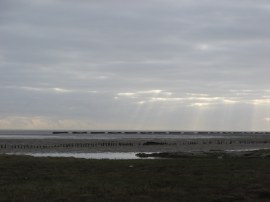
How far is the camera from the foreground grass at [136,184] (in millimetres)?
17703

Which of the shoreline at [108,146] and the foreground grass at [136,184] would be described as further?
the shoreline at [108,146]

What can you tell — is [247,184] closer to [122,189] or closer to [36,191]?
[122,189]

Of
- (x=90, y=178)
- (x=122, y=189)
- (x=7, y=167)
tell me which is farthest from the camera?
(x=7, y=167)

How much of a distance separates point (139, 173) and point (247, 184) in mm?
7399

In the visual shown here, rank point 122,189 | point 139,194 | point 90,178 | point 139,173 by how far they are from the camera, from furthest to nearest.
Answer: point 139,173, point 90,178, point 122,189, point 139,194

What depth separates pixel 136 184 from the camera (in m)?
21.2

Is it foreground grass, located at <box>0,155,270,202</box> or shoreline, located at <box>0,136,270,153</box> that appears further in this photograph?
shoreline, located at <box>0,136,270,153</box>

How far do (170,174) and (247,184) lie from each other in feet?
18.5

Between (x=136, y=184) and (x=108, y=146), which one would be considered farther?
(x=108, y=146)

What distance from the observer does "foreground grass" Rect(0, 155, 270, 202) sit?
1770 centimetres

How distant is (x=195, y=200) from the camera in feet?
55.9

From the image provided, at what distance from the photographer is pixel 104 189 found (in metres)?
19.5

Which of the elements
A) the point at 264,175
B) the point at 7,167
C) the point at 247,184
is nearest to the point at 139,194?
the point at 247,184

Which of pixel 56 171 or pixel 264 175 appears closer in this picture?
pixel 264 175
